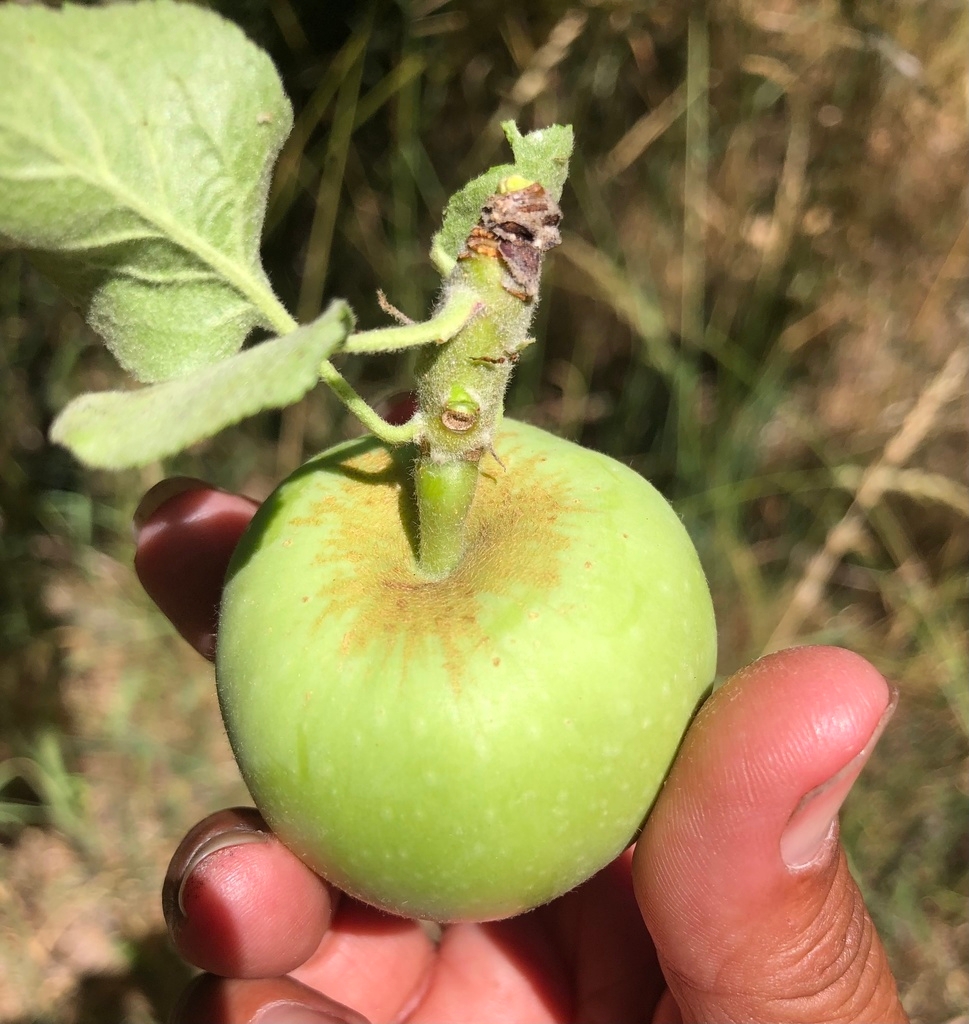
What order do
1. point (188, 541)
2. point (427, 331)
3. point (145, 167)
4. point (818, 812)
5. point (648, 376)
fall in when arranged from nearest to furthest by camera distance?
1. point (427, 331)
2. point (145, 167)
3. point (818, 812)
4. point (188, 541)
5. point (648, 376)

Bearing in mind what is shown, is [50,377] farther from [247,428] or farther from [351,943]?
[351,943]

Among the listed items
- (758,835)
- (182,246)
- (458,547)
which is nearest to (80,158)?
(182,246)

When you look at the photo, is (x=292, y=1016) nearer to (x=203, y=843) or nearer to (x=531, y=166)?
(x=203, y=843)

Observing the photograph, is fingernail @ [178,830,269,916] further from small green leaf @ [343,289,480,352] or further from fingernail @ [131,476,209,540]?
small green leaf @ [343,289,480,352]

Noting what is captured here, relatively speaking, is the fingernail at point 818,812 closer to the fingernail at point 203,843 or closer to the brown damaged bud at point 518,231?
the brown damaged bud at point 518,231

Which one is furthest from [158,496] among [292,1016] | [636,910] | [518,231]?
[636,910]

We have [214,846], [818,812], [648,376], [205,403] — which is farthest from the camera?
[648,376]
